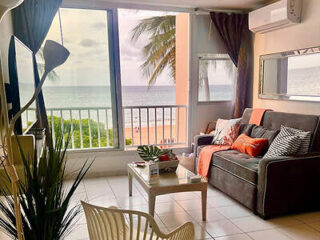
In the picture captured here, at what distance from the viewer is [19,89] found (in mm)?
2225

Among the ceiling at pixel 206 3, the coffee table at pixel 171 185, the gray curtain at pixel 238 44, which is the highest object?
the ceiling at pixel 206 3

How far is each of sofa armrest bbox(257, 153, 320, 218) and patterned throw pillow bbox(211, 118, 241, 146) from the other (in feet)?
3.43

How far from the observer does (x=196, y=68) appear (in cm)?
410

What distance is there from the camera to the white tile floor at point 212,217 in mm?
2246

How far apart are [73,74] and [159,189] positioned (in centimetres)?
218

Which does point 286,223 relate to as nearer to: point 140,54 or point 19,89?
point 19,89

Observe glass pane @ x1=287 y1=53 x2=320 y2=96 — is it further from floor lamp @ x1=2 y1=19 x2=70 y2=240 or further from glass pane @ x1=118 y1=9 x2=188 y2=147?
floor lamp @ x1=2 y1=19 x2=70 y2=240

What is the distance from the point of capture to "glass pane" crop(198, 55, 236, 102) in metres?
4.17

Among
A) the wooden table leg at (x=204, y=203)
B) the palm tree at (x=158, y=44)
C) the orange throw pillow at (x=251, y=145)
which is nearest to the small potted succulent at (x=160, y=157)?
the wooden table leg at (x=204, y=203)

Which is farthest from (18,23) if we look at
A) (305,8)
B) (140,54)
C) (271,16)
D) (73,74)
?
(305,8)

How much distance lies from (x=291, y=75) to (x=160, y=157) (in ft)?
6.64

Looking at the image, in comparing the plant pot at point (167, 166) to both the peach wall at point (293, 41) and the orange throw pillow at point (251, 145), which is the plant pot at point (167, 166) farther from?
the peach wall at point (293, 41)

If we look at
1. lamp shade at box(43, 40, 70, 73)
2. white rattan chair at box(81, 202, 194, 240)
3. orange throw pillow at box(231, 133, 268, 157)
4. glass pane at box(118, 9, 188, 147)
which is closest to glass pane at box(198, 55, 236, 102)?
glass pane at box(118, 9, 188, 147)

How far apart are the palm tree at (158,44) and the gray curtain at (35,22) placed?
169 cm
